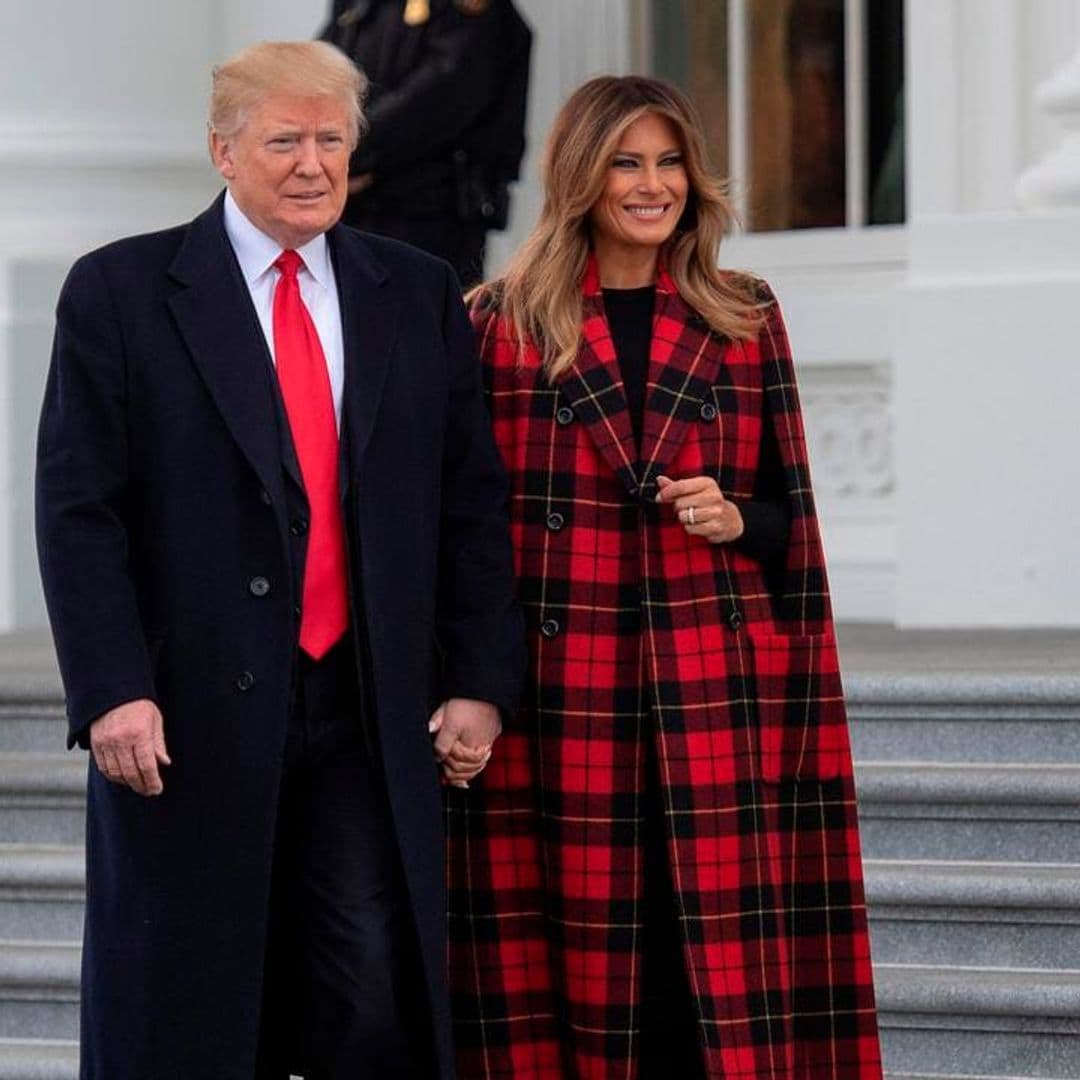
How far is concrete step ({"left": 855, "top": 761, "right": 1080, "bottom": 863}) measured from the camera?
5207 millimetres

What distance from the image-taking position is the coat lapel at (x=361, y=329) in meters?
3.80

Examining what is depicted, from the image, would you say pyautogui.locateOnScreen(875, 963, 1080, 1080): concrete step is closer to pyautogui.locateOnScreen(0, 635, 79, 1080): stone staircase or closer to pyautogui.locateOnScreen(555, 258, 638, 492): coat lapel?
pyautogui.locateOnScreen(555, 258, 638, 492): coat lapel

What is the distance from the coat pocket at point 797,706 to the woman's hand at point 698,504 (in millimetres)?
196

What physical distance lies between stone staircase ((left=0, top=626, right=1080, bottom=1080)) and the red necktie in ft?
5.16

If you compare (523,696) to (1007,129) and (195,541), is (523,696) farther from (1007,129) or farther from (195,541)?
(1007,129)

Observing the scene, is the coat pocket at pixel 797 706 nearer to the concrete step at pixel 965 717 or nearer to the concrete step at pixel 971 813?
the concrete step at pixel 971 813

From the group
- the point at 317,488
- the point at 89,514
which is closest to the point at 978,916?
the point at 317,488

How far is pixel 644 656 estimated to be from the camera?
404cm

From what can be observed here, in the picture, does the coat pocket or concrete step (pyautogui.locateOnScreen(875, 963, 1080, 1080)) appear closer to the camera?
the coat pocket

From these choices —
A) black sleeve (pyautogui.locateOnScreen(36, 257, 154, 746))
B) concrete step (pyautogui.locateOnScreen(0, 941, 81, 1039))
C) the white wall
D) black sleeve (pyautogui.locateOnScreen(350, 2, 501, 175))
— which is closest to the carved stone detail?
the white wall

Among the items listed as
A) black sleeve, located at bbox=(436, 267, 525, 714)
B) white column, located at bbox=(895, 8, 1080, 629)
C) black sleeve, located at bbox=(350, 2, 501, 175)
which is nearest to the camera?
black sleeve, located at bbox=(436, 267, 525, 714)

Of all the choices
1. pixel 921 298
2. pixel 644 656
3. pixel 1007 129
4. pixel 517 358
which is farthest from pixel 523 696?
pixel 1007 129

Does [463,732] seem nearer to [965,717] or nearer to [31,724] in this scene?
[965,717]

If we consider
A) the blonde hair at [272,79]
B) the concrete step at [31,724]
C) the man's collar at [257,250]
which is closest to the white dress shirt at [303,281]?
the man's collar at [257,250]
